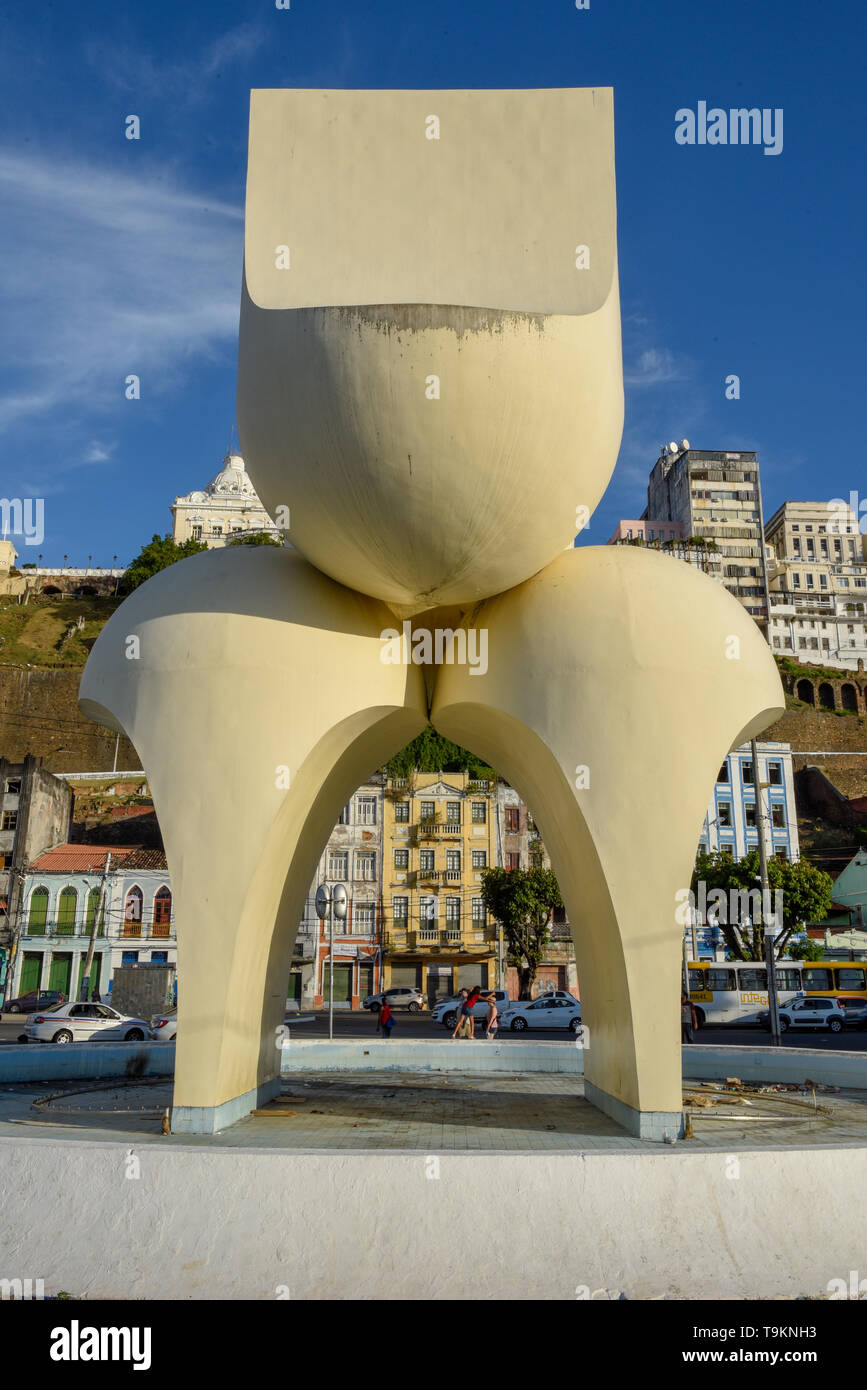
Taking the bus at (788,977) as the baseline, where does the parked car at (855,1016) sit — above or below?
below

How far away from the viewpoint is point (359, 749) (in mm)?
13133

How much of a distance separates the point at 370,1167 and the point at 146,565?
88.3 m

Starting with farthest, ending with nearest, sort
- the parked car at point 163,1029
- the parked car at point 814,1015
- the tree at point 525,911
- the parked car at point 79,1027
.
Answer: the tree at point 525,911, the parked car at point 814,1015, the parked car at point 79,1027, the parked car at point 163,1029

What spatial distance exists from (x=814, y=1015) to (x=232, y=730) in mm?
30523

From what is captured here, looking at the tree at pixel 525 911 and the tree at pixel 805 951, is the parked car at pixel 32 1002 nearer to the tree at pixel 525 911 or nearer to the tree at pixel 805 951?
the tree at pixel 525 911

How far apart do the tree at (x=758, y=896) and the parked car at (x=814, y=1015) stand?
22.9 feet

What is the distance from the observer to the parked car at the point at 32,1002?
4187 centimetres

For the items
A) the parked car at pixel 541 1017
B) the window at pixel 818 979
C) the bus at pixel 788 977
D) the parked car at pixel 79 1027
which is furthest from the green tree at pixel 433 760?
the parked car at pixel 79 1027

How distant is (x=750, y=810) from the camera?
189ft

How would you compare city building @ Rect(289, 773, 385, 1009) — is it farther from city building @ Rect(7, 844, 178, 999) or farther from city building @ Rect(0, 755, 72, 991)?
city building @ Rect(0, 755, 72, 991)

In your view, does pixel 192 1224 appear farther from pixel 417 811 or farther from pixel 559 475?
pixel 417 811

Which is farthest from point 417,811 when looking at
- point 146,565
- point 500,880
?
point 146,565

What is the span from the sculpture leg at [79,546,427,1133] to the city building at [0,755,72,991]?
1530 inches

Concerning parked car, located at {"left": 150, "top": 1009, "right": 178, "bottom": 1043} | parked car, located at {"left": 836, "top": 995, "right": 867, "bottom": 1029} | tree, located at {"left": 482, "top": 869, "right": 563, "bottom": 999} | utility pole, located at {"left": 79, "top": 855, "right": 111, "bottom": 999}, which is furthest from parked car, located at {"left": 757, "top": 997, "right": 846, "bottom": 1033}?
utility pole, located at {"left": 79, "top": 855, "right": 111, "bottom": 999}
